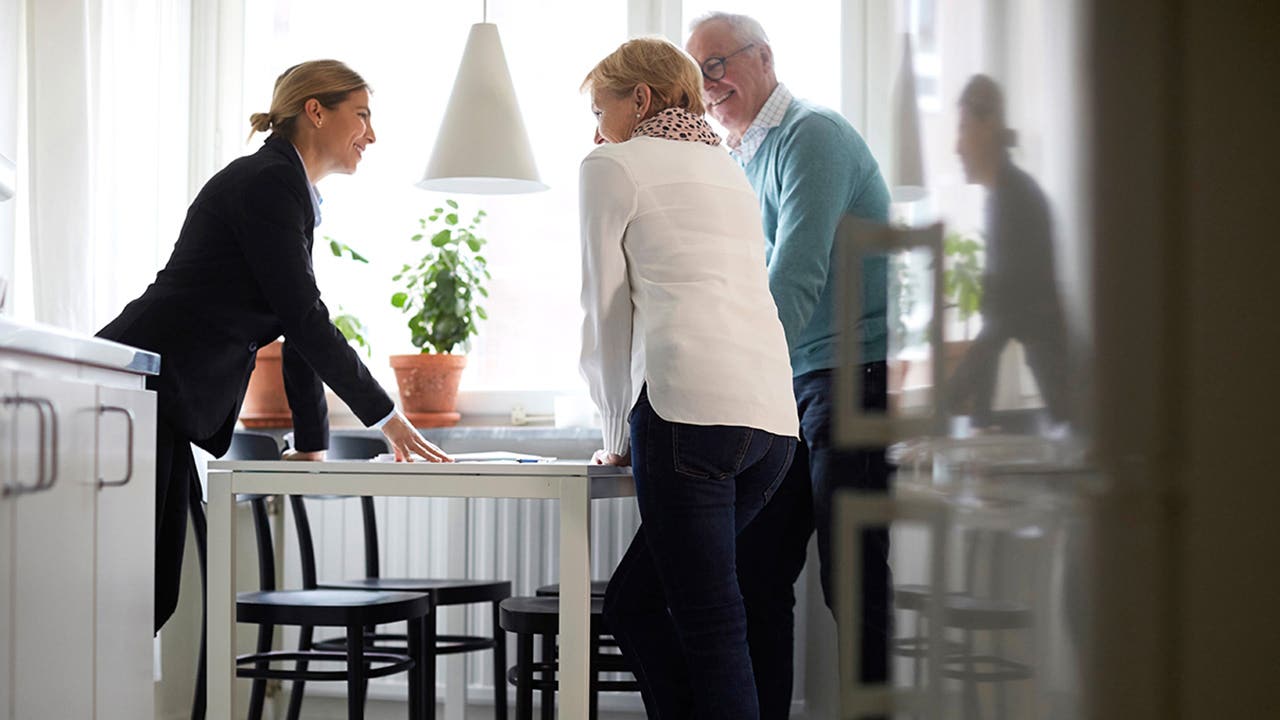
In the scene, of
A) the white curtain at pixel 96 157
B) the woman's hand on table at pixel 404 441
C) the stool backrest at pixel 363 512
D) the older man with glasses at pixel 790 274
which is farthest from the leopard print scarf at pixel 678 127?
the white curtain at pixel 96 157

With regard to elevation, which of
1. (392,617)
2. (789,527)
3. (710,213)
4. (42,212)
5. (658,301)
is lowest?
(392,617)

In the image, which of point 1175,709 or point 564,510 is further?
point 564,510

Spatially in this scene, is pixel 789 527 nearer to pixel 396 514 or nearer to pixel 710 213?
pixel 710 213

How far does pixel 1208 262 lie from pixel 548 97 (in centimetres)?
315

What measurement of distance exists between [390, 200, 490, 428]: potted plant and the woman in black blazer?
891mm

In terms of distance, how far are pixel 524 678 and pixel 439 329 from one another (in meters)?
1.17

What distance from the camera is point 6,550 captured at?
3.59 feet

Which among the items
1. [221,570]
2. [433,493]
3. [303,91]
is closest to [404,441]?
[433,493]

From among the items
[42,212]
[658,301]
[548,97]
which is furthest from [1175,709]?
[548,97]

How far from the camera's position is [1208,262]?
16 cm

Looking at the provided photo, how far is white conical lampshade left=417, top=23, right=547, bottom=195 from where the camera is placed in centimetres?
242

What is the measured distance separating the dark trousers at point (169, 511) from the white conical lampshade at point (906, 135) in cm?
178

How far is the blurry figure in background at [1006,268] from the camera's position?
18 centimetres

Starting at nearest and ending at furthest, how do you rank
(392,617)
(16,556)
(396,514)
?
(16,556)
(392,617)
(396,514)
